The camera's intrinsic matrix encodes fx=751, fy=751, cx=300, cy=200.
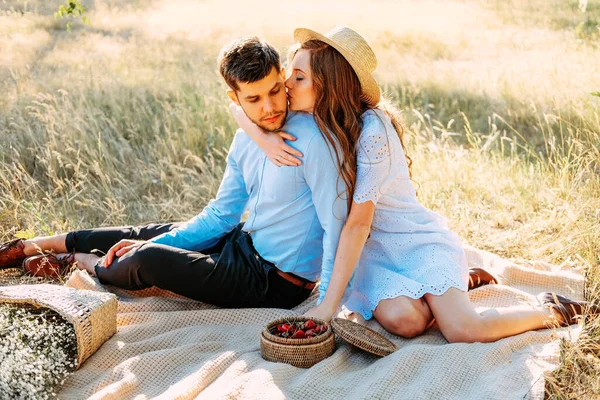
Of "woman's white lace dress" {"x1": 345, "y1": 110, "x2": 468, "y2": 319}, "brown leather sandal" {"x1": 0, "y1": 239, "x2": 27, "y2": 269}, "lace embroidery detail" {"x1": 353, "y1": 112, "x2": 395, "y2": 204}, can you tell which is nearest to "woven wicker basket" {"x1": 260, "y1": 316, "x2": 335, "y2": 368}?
"woman's white lace dress" {"x1": 345, "y1": 110, "x2": 468, "y2": 319}

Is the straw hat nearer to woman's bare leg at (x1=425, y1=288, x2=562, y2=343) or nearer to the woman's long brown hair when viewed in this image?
the woman's long brown hair

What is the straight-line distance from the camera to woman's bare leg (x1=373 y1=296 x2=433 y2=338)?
144 inches

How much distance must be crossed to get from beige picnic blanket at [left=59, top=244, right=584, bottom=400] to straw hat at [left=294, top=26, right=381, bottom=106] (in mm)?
1223

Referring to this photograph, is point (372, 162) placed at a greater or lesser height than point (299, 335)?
greater

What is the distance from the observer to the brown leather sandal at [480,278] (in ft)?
13.9

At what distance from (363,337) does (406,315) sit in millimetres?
342

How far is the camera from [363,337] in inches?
135

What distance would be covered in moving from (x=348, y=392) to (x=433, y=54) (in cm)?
769

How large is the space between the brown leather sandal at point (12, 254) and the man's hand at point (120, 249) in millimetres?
784

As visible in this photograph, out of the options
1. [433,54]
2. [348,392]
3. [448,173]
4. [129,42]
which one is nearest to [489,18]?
[433,54]

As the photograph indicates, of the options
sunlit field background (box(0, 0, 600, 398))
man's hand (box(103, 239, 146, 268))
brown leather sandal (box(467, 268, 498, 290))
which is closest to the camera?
man's hand (box(103, 239, 146, 268))

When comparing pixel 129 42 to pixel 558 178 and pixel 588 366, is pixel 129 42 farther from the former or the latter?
pixel 588 366

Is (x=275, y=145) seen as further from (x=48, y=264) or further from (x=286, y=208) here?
(x=48, y=264)

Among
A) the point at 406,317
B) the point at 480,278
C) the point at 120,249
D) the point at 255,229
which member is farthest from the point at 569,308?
the point at 120,249
